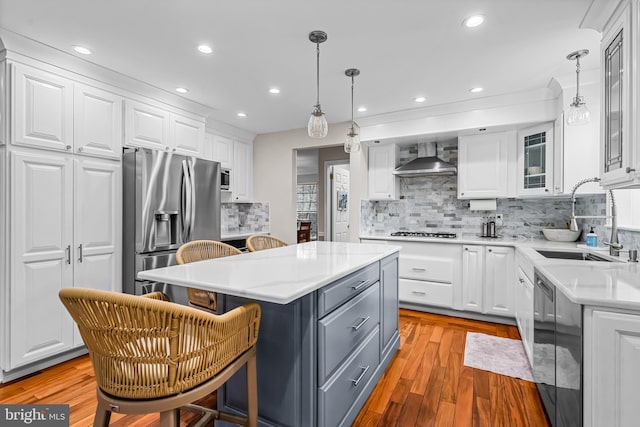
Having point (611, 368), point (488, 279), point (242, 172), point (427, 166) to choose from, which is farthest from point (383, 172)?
point (611, 368)

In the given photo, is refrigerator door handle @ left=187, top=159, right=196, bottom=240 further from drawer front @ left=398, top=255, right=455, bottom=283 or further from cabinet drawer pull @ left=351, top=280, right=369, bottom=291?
drawer front @ left=398, top=255, right=455, bottom=283

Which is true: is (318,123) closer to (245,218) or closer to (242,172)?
(242,172)

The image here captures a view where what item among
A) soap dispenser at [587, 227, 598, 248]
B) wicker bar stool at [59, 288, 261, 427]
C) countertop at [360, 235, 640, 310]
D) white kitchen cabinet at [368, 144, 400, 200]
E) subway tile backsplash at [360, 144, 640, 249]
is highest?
white kitchen cabinet at [368, 144, 400, 200]

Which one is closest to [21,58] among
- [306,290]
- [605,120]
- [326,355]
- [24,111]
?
[24,111]

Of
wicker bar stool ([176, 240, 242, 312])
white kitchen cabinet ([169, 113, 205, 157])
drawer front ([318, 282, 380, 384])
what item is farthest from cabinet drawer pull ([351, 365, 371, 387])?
white kitchen cabinet ([169, 113, 205, 157])

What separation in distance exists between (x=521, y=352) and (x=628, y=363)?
1.77m

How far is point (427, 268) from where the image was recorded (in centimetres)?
373

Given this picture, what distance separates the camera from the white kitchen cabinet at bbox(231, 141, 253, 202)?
15.4 feet

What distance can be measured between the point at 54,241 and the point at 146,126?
4.35 ft

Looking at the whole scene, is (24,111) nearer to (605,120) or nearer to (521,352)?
(605,120)

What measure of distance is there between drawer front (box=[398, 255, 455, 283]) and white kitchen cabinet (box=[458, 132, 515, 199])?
32.8 inches

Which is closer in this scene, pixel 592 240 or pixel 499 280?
pixel 592 240

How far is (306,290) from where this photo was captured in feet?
4.12

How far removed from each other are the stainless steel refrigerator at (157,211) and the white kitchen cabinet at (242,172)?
1.28m
